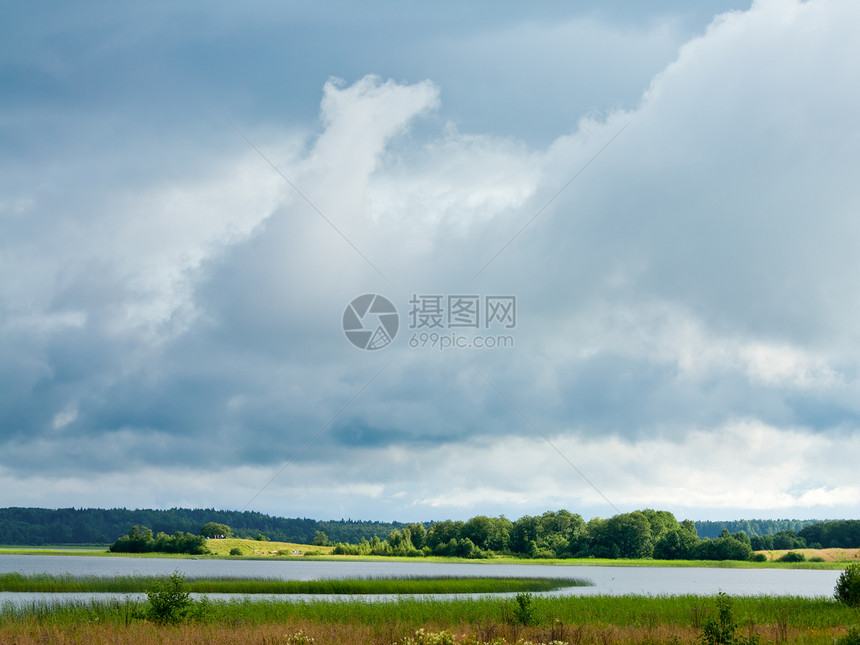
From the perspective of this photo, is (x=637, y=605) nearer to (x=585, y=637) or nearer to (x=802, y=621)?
(x=802, y=621)

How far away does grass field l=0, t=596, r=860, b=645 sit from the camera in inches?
895

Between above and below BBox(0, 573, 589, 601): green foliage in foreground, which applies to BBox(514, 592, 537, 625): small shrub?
above

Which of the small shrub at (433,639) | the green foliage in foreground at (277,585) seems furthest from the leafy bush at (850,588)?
the small shrub at (433,639)

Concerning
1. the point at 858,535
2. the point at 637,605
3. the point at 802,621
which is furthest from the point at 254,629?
the point at 858,535

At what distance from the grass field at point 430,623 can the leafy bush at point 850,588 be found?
0.77 metres

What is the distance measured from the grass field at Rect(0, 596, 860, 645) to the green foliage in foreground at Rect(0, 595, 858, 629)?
0.05m

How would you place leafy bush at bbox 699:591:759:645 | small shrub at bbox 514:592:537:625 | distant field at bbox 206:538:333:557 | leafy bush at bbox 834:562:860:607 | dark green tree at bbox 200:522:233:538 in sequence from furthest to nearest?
dark green tree at bbox 200:522:233:538 < distant field at bbox 206:538:333:557 < leafy bush at bbox 834:562:860:607 < small shrub at bbox 514:592:537:625 < leafy bush at bbox 699:591:759:645

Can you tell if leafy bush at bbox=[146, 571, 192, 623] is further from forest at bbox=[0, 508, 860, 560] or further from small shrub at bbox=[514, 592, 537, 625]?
forest at bbox=[0, 508, 860, 560]

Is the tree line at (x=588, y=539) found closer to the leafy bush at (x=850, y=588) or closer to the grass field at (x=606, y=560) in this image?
the grass field at (x=606, y=560)

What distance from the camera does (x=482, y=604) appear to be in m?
34.1

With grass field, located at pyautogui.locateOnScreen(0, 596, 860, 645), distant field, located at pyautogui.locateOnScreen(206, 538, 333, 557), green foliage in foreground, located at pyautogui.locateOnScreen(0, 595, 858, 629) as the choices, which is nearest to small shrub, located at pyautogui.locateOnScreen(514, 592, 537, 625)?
grass field, located at pyautogui.locateOnScreen(0, 596, 860, 645)

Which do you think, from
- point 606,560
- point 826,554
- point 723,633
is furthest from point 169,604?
point 826,554

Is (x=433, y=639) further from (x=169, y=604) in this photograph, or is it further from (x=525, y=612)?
(x=169, y=604)

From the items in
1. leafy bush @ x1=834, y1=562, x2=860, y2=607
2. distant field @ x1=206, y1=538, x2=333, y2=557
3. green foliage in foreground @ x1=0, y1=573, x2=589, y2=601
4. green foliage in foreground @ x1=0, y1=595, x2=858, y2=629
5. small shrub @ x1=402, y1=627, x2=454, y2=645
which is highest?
small shrub @ x1=402, y1=627, x2=454, y2=645
